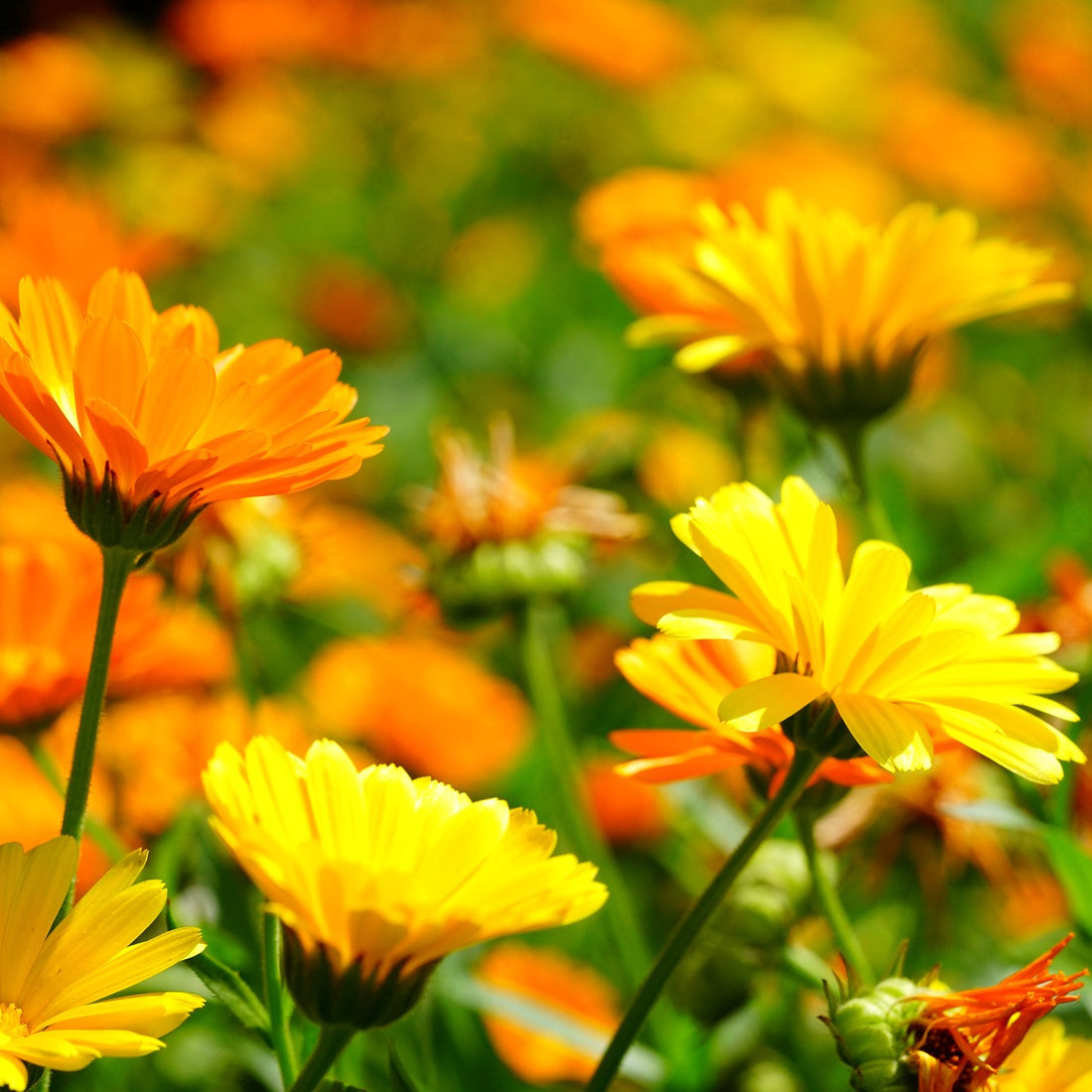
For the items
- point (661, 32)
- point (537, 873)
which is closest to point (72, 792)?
point (537, 873)

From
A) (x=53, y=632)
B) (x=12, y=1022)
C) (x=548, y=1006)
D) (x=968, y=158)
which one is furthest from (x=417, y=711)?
(x=968, y=158)

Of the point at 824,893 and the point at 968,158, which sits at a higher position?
the point at 824,893

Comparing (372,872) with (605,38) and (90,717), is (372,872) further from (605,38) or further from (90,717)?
(605,38)

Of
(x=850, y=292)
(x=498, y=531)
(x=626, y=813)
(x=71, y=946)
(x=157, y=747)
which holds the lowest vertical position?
(x=626, y=813)

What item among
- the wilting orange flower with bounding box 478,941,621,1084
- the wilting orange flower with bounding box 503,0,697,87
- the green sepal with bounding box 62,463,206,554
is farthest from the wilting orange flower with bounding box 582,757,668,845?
the wilting orange flower with bounding box 503,0,697,87

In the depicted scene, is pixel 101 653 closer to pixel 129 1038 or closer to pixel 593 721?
pixel 129 1038

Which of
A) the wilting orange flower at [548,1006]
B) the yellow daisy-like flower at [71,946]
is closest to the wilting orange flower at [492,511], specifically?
the wilting orange flower at [548,1006]

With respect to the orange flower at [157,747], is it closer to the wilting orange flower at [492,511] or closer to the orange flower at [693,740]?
the wilting orange flower at [492,511]
